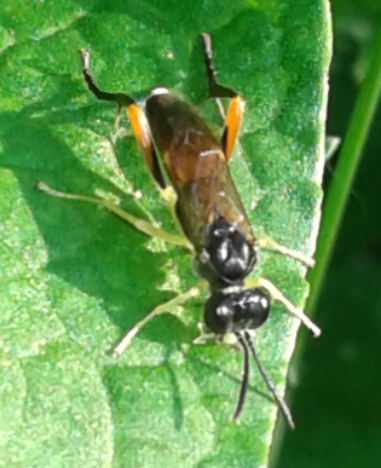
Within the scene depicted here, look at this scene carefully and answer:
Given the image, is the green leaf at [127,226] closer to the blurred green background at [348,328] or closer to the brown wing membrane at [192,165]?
the brown wing membrane at [192,165]

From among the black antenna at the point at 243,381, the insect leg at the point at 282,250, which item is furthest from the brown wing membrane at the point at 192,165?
the black antenna at the point at 243,381

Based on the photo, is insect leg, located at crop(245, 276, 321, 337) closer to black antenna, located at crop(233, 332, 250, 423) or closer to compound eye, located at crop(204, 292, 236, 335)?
compound eye, located at crop(204, 292, 236, 335)

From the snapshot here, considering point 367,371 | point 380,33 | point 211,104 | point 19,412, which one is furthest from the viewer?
point 367,371

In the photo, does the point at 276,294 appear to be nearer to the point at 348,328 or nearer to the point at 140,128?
the point at 140,128

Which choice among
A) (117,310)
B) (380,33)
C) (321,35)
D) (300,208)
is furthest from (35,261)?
(380,33)

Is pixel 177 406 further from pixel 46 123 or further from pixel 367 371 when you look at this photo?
pixel 367 371

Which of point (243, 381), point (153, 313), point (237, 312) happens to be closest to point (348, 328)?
point (237, 312)
